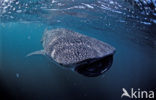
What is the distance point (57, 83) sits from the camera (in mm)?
14266

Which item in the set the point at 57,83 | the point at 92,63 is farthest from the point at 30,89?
the point at 92,63

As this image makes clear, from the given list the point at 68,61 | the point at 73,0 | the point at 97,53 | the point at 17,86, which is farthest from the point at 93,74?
the point at 17,86

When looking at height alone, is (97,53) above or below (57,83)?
above

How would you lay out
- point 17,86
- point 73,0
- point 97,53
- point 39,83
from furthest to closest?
point 39,83, point 17,86, point 73,0, point 97,53

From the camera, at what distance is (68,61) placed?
8.79ft

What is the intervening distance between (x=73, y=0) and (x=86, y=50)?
7.14 metres

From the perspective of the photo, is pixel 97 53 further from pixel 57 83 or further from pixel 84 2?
pixel 57 83

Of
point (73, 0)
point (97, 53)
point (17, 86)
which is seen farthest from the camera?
point (17, 86)

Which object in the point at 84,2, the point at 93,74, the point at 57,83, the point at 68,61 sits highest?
the point at 84,2

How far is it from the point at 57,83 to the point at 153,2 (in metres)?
11.2

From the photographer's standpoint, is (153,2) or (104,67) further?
(153,2)

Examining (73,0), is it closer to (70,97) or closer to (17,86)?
(70,97)

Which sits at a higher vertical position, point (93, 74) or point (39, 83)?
point (93, 74)

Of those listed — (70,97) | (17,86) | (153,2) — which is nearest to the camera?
(153,2)
